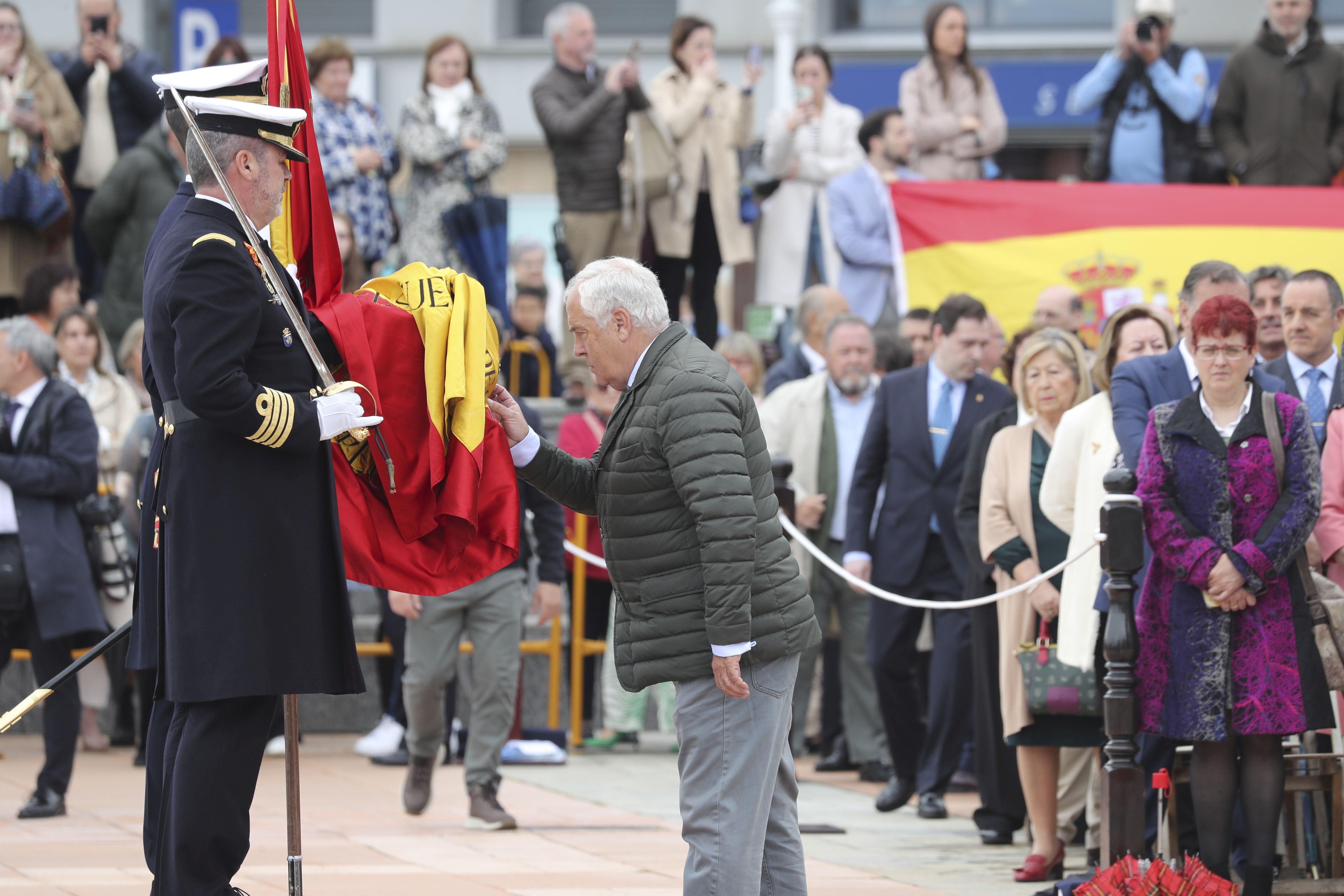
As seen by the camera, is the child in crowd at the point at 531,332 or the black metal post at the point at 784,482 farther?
the child in crowd at the point at 531,332

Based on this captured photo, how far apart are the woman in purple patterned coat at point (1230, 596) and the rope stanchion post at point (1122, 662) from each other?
11cm

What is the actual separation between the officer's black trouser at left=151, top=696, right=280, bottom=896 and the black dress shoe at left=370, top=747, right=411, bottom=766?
5.04 meters

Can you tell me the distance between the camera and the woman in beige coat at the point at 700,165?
12.3 metres

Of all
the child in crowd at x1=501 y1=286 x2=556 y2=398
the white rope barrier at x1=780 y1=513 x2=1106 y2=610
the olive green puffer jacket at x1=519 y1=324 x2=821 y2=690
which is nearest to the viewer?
the olive green puffer jacket at x1=519 y1=324 x2=821 y2=690

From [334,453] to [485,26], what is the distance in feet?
56.5

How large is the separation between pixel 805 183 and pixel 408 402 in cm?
784

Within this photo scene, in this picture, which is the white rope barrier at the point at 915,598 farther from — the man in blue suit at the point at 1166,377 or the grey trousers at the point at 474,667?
the grey trousers at the point at 474,667

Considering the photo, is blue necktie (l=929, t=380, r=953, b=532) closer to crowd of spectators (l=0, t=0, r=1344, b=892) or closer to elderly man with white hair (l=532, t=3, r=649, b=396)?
crowd of spectators (l=0, t=0, r=1344, b=892)

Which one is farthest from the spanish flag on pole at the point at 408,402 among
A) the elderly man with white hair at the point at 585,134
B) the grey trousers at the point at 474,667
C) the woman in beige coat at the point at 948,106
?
the woman in beige coat at the point at 948,106

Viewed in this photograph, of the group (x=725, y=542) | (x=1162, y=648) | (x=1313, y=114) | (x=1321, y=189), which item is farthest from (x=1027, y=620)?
(x=1313, y=114)

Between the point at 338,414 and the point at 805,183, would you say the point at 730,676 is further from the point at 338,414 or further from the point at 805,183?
the point at 805,183

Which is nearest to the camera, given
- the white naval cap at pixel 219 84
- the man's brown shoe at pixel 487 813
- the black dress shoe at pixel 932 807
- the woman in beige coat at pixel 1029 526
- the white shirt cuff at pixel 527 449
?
the white naval cap at pixel 219 84

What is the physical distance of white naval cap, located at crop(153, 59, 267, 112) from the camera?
16.6 ft

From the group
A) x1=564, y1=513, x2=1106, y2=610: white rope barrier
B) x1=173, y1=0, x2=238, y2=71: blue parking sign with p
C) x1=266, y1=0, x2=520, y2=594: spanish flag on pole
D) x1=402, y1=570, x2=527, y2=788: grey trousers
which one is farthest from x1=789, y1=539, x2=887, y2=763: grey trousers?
x1=173, y1=0, x2=238, y2=71: blue parking sign with p
